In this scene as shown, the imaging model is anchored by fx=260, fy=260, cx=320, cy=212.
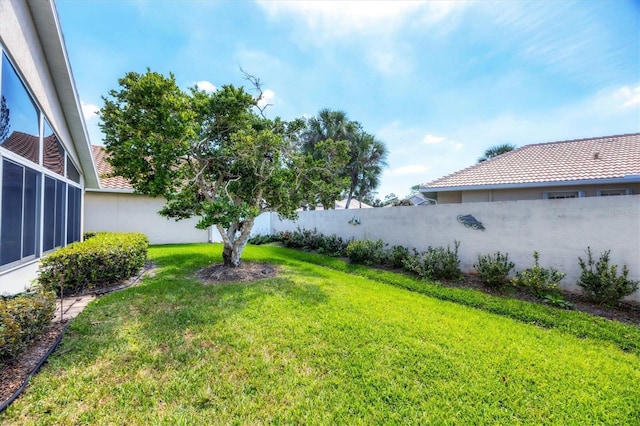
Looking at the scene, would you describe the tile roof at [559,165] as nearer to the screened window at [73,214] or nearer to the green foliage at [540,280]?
the green foliage at [540,280]

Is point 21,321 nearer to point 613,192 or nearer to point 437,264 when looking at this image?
point 437,264

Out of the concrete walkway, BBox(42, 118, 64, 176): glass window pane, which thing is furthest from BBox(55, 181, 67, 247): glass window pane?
the concrete walkway

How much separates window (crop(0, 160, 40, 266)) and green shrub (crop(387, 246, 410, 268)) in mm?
9632

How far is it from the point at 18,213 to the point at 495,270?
1067 centimetres

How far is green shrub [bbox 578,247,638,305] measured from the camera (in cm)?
557

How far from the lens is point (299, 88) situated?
12.3 metres

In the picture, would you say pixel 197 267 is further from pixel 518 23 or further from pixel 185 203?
pixel 518 23

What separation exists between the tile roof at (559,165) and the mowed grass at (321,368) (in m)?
6.01

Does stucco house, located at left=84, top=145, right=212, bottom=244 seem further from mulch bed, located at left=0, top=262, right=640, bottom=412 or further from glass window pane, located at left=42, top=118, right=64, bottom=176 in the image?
mulch bed, located at left=0, top=262, right=640, bottom=412

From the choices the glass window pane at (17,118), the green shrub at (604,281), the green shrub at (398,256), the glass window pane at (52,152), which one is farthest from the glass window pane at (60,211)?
the green shrub at (604,281)

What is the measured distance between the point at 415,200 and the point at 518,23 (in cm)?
2293

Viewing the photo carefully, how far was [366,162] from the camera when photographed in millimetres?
24312

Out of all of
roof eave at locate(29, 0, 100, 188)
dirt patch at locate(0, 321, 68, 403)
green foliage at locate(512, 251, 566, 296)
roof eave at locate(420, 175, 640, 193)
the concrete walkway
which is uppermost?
roof eave at locate(29, 0, 100, 188)

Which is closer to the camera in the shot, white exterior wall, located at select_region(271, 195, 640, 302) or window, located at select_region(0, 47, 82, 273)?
window, located at select_region(0, 47, 82, 273)
